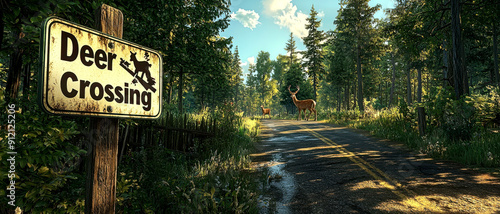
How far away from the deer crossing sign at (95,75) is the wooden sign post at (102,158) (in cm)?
14

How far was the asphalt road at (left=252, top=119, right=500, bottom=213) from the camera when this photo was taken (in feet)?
12.9

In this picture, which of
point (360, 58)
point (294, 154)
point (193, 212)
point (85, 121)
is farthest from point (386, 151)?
point (360, 58)

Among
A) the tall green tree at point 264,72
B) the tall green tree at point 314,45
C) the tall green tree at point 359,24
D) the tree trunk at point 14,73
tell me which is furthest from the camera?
the tall green tree at point 264,72

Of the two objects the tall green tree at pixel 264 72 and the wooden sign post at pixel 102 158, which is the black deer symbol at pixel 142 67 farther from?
the tall green tree at pixel 264 72

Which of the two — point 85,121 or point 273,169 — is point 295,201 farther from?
point 85,121

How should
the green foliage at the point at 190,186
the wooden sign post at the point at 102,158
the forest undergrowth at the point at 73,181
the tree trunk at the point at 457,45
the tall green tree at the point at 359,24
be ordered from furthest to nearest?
1. the tall green tree at the point at 359,24
2. the tree trunk at the point at 457,45
3. the green foliage at the point at 190,186
4. the forest undergrowth at the point at 73,181
5. the wooden sign post at the point at 102,158

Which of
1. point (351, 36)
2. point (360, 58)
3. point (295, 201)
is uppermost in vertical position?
point (351, 36)

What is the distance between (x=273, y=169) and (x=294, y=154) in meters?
1.92

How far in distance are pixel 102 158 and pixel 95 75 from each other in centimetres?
63

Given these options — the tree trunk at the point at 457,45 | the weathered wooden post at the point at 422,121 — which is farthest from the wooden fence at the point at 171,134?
the tree trunk at the point at 457,45

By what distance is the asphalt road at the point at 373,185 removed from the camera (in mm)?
3942

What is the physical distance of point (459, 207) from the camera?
3.81 metres

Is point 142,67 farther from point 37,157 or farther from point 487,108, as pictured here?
point 487,108

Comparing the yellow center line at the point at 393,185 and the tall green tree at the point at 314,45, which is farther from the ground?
the tall green tree at the point at 314,45
